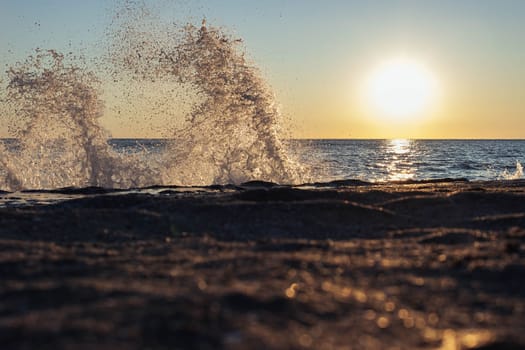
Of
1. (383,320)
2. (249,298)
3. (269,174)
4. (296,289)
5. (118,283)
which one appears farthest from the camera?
(269,174)

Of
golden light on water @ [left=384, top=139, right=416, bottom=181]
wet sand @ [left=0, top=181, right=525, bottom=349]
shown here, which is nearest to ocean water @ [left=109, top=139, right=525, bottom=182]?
golden light on water @ [left=384, top=139, right=416, bottom=181]

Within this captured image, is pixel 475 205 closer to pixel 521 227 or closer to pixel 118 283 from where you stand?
pixel 521 227

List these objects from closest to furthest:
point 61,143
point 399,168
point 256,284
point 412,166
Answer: point 256,284, point 61,143, point 399,168, point 412,166

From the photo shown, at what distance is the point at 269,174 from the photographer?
787 inches

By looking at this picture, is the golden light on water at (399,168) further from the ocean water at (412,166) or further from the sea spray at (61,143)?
the sea spray at (61,143)

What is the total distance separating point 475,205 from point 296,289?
6962 mm

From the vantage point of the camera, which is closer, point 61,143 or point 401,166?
point 61,143

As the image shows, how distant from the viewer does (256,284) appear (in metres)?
3.83

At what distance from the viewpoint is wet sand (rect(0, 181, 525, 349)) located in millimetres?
2834

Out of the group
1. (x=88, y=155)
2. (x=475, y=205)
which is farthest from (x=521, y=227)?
(x=88, y=155)

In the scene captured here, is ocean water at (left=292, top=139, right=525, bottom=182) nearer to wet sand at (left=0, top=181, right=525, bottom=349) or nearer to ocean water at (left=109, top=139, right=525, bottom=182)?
ocean water at (left=109, top=139, right=525, bottom=182)

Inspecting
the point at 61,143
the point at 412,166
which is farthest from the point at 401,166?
the point at 61,143

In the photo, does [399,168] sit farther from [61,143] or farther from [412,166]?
Answer: [61,143]

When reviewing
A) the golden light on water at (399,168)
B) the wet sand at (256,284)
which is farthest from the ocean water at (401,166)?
the wet sand at (256,284)
